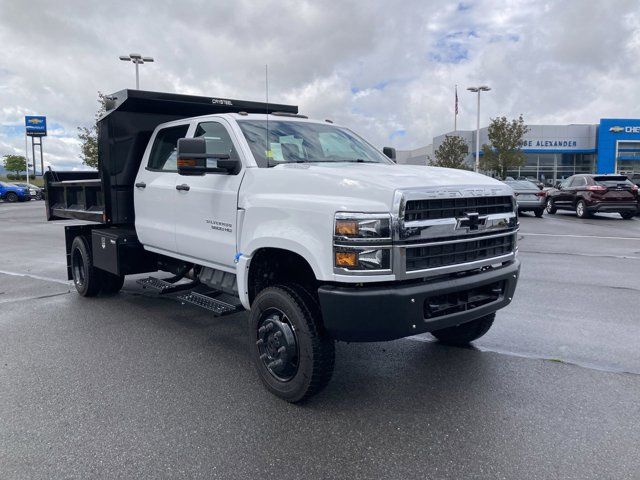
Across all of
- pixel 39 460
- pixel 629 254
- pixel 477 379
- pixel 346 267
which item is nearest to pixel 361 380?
pixel 477 379

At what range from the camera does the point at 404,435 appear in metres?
3.47

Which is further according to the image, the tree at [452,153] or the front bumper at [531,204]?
the tree at [452,153]

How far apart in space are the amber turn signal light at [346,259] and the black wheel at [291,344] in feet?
1.59

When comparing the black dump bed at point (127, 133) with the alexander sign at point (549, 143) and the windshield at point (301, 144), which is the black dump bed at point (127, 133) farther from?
the alexander sign at point (549, 143)

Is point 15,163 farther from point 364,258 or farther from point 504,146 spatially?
point 364,258

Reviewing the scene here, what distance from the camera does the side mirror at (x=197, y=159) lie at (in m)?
4.32

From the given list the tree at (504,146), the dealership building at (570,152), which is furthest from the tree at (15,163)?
the tree at (504,146)

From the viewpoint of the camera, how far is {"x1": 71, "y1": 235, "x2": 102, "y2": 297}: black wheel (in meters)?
7.13

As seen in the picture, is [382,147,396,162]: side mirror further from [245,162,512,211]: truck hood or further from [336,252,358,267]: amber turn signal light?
[336,252,358,267]: amber turn signal light

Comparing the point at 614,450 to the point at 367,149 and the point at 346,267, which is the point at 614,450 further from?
the point at 367,149

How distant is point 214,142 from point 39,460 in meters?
2.90

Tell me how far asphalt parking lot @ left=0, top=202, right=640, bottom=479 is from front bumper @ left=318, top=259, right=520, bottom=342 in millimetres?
632

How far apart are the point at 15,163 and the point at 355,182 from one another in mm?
94194

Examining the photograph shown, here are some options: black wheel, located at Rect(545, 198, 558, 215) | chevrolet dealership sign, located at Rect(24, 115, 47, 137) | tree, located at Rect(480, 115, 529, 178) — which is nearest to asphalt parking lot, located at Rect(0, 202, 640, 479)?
black wheel, located at Rect(545, 198, 558, 215)
